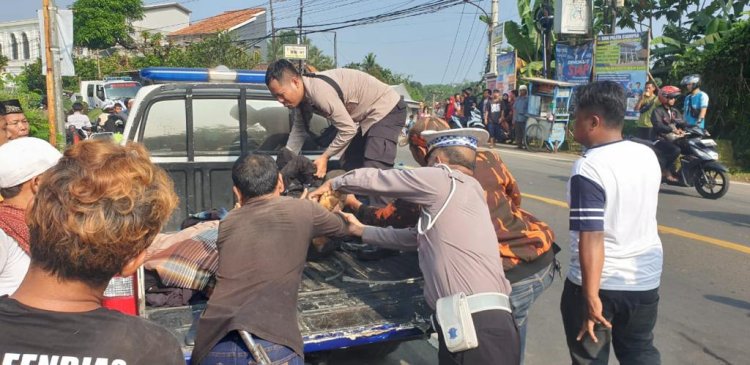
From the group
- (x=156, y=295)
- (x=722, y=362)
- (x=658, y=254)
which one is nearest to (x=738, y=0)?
(x=722, y=362)

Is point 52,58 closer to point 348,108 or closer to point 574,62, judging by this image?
point 348,108

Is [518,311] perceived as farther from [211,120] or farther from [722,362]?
[211,120]

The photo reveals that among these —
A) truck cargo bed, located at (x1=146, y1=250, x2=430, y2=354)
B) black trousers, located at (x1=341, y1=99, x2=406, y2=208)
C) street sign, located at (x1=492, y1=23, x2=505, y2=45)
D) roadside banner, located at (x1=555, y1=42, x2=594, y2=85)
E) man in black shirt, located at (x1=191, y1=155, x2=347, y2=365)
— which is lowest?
truck cargo bed, located at (x1=146, y1=250, x2=430, y2=354)

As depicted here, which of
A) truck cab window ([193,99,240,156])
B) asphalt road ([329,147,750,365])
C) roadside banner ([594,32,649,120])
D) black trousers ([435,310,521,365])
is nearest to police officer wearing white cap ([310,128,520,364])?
black trousers ([435,310,521,365])

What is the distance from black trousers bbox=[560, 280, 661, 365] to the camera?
2705mm

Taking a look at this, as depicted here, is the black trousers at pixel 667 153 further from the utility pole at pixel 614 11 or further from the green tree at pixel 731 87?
the utility pole at pixel 614 11

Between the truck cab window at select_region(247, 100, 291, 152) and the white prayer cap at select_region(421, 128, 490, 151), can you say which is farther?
the truck cab window at select_region(247, 100, 291, 152)

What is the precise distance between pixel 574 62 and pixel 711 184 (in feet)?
32.1

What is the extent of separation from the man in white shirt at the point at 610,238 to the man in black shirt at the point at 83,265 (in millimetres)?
1829

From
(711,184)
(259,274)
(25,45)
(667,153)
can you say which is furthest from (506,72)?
(25,45)

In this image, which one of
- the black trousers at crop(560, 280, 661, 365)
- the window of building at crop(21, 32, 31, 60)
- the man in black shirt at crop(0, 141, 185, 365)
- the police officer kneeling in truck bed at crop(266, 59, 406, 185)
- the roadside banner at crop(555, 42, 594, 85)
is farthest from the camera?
the window of building at crop(21, 32, 31, 60)

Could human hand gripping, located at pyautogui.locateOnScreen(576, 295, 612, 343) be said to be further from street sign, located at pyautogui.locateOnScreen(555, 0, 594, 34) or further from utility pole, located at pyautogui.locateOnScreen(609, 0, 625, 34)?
utility pole, located at pyautogui.locateOnScreen(609, 0, 625, 34)

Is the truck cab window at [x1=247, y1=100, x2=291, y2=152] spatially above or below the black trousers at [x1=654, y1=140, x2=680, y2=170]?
Answer: above

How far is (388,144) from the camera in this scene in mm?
4430
